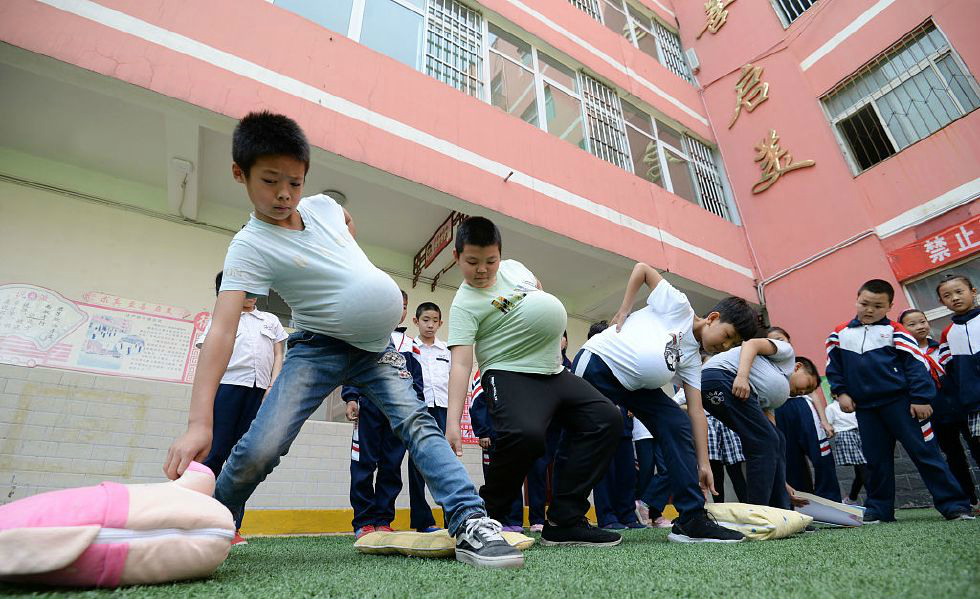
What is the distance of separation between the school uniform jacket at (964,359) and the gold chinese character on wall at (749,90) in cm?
572

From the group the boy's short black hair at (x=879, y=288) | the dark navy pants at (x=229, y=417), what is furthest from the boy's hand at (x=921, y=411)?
the dark navy pants at (x=229, y=417)

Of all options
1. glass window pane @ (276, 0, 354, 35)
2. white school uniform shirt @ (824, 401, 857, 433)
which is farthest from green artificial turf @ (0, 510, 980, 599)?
glass window pane @ (276, 0, 354, 35)

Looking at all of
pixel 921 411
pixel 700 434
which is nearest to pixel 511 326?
pixel 700 434

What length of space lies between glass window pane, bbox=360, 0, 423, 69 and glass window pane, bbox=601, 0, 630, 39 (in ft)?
16.4

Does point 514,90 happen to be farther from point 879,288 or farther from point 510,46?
point 879,288

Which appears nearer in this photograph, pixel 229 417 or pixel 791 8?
pixel 229 417

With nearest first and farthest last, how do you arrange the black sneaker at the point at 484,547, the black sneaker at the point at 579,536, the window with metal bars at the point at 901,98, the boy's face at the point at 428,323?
the black sneaker at the point at 484,547
the black sneaker at the point at 579,536
the boy's face at the point at 428,323
the window with metal bars at the point at 901,98

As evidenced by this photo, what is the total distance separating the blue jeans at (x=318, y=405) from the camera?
156cm

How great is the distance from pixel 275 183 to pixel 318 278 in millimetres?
347

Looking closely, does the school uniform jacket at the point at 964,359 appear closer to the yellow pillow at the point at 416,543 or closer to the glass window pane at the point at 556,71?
the yellow pillow at the point at 416,543

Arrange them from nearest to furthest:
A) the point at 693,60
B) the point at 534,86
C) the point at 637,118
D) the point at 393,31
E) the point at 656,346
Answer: the point at 656,346, the point at 393,31, the point at 534,86, the point at 637,118, the point at 693,60

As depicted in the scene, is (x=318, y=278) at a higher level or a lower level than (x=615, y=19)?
lower

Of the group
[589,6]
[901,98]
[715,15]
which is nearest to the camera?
[901,98]

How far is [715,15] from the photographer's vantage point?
916cm
